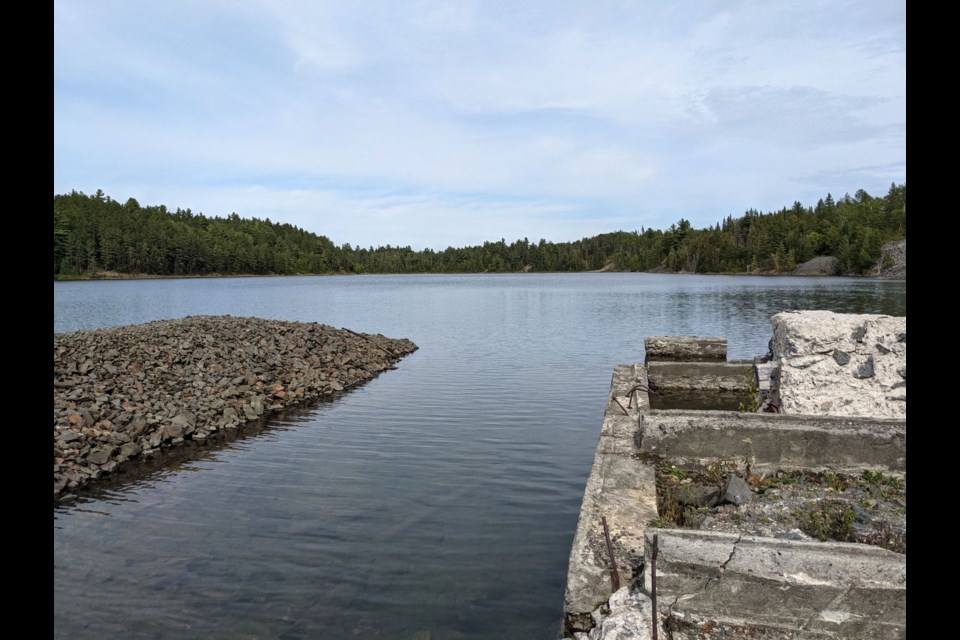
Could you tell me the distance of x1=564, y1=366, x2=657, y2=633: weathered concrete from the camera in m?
5.32

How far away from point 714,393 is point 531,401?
6.03m

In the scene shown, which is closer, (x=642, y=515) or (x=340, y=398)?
(x=642, y=515)

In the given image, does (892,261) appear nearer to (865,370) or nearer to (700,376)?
(700,376)

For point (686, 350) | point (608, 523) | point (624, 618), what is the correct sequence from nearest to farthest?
point (624, 618) < point (608, 523) < point (686, 350)

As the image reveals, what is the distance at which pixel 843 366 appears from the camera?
33.0 feet

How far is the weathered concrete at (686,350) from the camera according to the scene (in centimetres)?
1725

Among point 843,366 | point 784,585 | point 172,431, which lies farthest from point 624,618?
point 172,431

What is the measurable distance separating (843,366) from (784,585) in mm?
6619

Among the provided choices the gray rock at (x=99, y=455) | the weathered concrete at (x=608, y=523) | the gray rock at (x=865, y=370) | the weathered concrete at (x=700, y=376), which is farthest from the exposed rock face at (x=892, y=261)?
the gray rock at (x=99, y=455)
